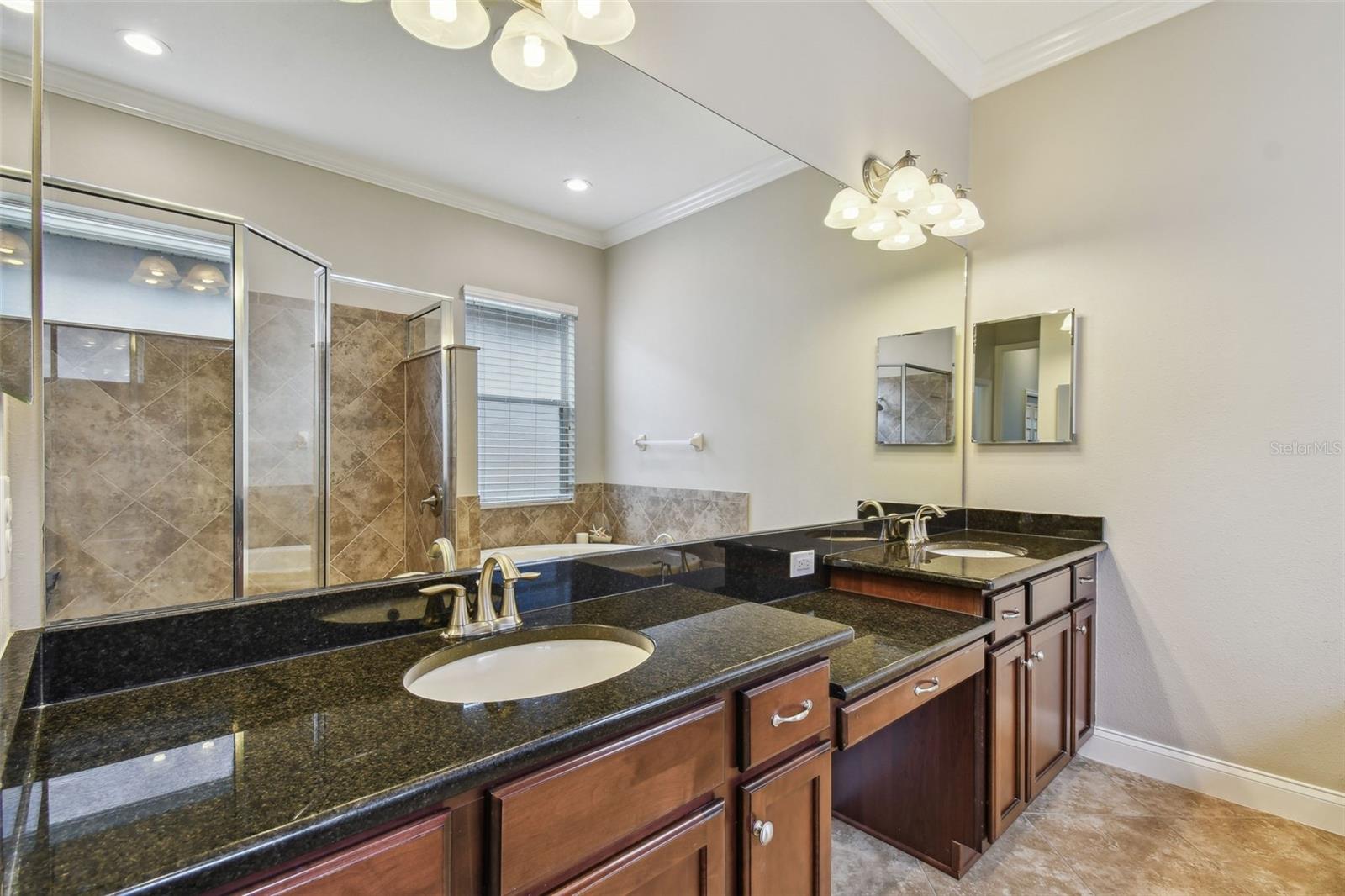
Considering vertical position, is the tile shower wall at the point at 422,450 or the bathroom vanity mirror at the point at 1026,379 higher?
the bathroom vanity mirror at the point at 1026,379

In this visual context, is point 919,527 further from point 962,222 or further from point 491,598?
point 491,598

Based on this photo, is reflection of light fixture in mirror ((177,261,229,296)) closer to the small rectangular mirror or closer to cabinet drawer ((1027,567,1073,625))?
the small rectangular mirror

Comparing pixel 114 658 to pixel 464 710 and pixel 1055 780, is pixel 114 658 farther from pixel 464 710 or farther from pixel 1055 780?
pixel 1055 780

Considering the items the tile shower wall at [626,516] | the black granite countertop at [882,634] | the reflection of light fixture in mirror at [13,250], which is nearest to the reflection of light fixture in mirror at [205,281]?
the reflection of light fixture in mirror at [13,250]

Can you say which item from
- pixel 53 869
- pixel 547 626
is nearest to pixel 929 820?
pixel 547 626

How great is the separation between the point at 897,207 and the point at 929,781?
2.03m

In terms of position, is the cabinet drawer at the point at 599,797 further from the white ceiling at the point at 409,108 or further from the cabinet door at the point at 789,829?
the white ceiling at the point at 409,108

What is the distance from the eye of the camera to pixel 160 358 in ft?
3.00

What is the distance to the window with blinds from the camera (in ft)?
4.38

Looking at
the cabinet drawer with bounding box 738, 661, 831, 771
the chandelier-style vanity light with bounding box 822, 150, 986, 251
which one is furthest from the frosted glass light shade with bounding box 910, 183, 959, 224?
the cabinet drawer with bounding box 738, 661, 831, 771

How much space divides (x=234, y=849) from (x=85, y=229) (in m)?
0.90

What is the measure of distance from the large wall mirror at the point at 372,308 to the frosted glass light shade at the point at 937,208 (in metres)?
0.66

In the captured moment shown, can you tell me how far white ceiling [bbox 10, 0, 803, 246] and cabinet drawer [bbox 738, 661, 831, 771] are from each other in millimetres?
1154

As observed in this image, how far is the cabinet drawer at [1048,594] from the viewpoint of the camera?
198 centimetres
